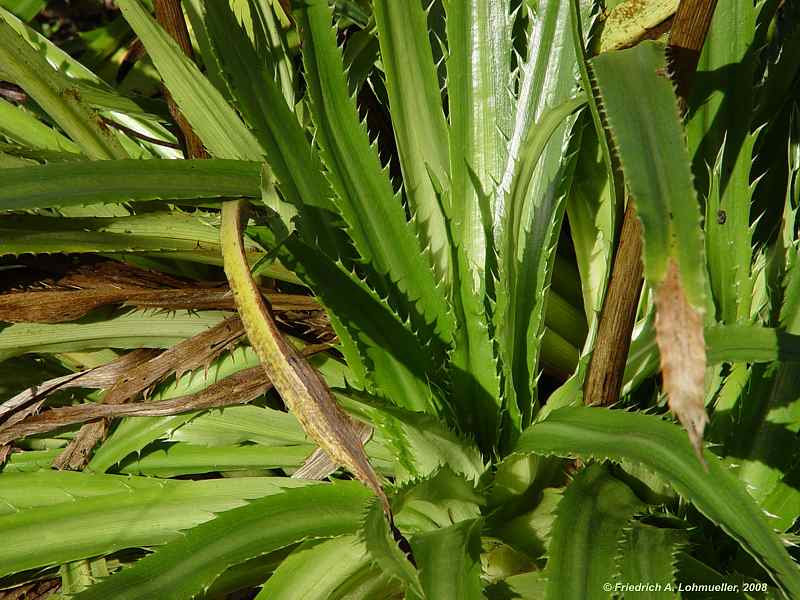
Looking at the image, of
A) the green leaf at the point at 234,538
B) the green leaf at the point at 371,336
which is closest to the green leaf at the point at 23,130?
the green leaf at the point at 371,336

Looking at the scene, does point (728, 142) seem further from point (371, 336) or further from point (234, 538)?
point (234, 538)

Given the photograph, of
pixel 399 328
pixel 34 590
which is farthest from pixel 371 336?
pixel 34 590

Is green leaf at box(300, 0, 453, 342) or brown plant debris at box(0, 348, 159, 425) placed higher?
green leaf at box(300, 0, 453, 342)

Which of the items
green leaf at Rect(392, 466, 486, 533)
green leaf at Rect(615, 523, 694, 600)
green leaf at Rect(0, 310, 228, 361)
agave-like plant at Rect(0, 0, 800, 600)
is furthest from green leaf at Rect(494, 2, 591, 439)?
green leaf at Rect(0, 310, 228, 361)

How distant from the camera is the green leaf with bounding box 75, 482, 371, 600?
32.2 inches

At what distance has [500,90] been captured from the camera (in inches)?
43.1

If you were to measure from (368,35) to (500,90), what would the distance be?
0.28 meters

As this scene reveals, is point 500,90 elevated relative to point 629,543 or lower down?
elevated

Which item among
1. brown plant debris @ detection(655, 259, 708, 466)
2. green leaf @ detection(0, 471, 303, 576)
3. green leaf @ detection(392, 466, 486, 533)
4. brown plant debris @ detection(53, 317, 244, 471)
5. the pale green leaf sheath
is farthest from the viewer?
brown plant debris @ detection(53, 317, 244, 471)

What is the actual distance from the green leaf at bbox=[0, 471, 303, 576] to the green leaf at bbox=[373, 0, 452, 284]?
0.38 m

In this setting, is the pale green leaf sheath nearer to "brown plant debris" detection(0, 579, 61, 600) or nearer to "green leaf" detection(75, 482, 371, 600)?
"green leaf" detection(75, 482, 371, 600)

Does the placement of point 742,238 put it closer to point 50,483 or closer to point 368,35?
point 368,35

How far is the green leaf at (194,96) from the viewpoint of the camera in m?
1.15

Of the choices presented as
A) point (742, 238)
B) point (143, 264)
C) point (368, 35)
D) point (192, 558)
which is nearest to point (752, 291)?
point (742, 238)
